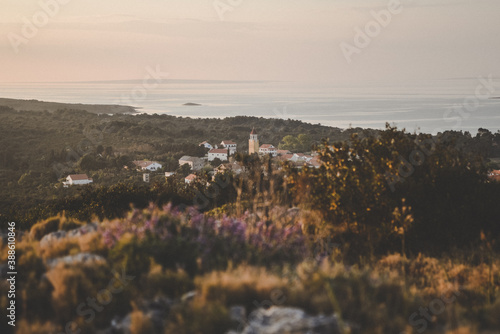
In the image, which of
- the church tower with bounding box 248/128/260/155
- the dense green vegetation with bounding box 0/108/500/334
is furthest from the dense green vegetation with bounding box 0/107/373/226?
the dense green vegetation with bounding box 0/108/500/334

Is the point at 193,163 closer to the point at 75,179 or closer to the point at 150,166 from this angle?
the point at 150,166

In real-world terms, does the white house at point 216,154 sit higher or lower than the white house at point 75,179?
higher

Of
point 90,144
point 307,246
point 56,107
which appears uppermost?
point 56,107

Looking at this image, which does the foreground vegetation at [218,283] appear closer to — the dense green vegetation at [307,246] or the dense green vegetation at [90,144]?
the dense green vegetation at [307,246]

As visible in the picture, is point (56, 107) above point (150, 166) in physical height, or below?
above

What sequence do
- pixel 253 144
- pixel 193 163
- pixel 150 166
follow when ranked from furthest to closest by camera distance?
pixel 253 144 → pixel 193 163 → pixel 150 166

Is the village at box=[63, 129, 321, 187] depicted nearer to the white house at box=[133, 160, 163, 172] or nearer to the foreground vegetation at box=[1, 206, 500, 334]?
the white house at box=[133, 160, 163, 172]

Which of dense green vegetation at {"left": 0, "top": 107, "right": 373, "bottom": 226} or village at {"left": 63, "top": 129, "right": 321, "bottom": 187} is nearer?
village at {"left": 63, "top": 129, "right": 321, "bottom": 187}

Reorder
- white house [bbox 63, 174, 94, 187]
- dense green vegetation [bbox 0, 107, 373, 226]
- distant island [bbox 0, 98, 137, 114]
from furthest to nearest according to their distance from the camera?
distant island [bbox 0, 98, 137, 114], dense green vegetation [bbox 0, 107, 373, 226], white house [bbox 63, 174, 94, 187]

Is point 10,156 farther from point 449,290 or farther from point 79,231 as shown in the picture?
point 449,290

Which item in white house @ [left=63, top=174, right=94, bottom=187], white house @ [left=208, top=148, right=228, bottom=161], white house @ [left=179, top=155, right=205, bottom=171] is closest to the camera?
white house @ [left=63, top=174, right=94, bottom=187]

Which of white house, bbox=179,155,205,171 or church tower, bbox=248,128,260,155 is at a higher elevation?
church tower, bbox=248,128,260,155

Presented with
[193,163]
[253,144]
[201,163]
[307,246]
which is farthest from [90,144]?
[307,246]

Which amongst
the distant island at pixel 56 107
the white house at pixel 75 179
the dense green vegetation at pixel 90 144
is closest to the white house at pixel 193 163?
the dense green vegetation at pixel 90 144
